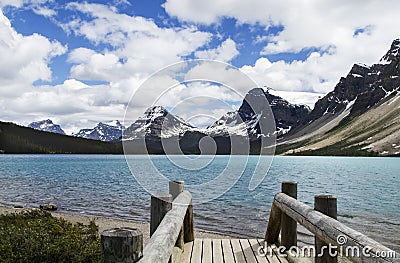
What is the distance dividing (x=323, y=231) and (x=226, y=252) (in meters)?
3.19

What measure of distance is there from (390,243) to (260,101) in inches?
549

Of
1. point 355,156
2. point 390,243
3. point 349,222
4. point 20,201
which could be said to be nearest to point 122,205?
point 20,201

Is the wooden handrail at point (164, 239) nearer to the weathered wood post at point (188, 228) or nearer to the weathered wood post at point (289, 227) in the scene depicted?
the weathered wood post at point (188, 228)

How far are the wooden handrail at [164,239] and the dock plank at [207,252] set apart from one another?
4.11 feet

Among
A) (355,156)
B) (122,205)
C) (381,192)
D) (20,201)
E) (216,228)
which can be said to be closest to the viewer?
(216,228)

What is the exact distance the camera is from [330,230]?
4.88 metres

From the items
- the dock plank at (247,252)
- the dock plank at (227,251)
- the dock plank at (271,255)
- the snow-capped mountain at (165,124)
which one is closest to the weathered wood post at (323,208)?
the dock plank at (271,255)

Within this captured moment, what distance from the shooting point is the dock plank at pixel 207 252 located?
7302 millimetres

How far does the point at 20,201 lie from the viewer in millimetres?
35094

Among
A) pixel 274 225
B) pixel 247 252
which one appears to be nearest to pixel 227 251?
pixel 247 252

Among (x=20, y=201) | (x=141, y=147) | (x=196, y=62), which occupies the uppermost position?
A: (x=196, y=62)

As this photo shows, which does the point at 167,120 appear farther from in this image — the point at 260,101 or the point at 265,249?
the point at 265,249

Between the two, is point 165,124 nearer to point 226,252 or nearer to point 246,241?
point 226,252

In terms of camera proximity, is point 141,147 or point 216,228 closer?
point 141,147
